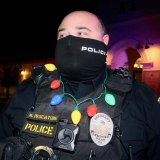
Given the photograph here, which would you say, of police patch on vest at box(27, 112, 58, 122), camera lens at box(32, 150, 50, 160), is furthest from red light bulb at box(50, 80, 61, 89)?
camera lens at box(32, 150, 50, 160)

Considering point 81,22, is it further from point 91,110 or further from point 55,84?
point 91,110

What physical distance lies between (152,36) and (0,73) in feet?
61.7

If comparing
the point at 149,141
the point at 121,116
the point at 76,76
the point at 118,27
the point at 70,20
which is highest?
the point at 70,20

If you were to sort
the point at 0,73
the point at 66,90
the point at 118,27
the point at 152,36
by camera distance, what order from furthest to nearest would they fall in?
the point at 0,73
the point at 118,27
the point at 152,36
the point at 66,90

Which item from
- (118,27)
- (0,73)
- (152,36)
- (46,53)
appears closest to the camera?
(152,36)

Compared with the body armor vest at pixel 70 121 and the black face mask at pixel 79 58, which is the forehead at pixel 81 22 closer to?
the black face mask at pixel 79 58

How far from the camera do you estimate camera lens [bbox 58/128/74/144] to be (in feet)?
5.61

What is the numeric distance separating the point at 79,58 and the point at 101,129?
0.49 meters

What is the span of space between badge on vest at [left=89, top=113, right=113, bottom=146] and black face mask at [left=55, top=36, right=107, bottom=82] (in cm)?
29

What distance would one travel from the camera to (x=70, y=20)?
1.99 metres

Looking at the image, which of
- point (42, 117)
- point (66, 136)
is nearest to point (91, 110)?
point (66, 136)

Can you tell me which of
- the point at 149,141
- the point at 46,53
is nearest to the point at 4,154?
the point at 149,141

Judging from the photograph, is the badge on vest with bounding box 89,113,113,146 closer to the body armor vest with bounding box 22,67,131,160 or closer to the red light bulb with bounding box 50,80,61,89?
the body armor vest with bounding box 22,67,131,160

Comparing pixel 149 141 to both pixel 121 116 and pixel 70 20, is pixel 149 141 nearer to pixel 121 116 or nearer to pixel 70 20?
pixel 121 116
